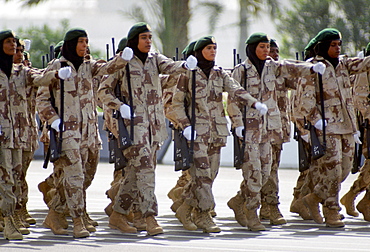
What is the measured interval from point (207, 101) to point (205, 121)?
0.78ft

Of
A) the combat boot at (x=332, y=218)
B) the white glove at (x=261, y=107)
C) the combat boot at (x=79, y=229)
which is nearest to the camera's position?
the combat boot at (x=79, y=229)

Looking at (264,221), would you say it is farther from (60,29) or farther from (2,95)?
(60,29)

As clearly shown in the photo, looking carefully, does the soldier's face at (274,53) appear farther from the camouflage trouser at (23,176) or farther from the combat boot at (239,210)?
the camouflage trouser at (23,176)

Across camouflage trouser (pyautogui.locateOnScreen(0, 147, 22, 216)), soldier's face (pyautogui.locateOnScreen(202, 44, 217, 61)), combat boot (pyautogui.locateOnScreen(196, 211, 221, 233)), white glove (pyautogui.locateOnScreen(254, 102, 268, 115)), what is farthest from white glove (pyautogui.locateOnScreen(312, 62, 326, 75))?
camouflage trouser (pyautogui.locateOnScreen(0, 147, 22, 216))

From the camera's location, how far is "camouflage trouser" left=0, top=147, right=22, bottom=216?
10766 millimetres

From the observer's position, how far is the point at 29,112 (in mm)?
11750

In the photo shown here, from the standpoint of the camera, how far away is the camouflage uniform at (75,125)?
35.7ft

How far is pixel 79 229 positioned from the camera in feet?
35.4

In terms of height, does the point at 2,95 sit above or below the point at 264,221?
above

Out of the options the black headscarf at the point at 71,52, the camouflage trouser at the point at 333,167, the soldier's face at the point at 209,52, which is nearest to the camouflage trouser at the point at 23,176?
the black headscarf at the point at 71,52

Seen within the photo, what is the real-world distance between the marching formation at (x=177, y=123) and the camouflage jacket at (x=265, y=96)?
0.04ft

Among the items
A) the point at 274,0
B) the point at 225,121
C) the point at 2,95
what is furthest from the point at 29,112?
the point at 274,0

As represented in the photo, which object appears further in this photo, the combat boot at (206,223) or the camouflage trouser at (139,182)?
the combat boot at (206,223)

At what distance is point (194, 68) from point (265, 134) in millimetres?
1232
